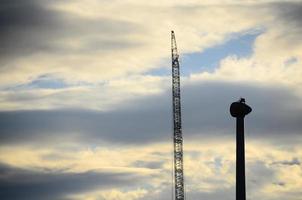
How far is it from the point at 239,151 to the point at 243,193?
389 inches

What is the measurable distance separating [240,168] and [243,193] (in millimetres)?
5838

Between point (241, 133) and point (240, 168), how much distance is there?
26.8ft

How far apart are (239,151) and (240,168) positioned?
404cm

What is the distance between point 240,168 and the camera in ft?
649

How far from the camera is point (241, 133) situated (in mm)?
199250

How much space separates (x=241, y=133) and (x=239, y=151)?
420cm

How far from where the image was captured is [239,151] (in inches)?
7835

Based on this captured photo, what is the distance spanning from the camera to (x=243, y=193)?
19612 cm

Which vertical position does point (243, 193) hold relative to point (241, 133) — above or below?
below
